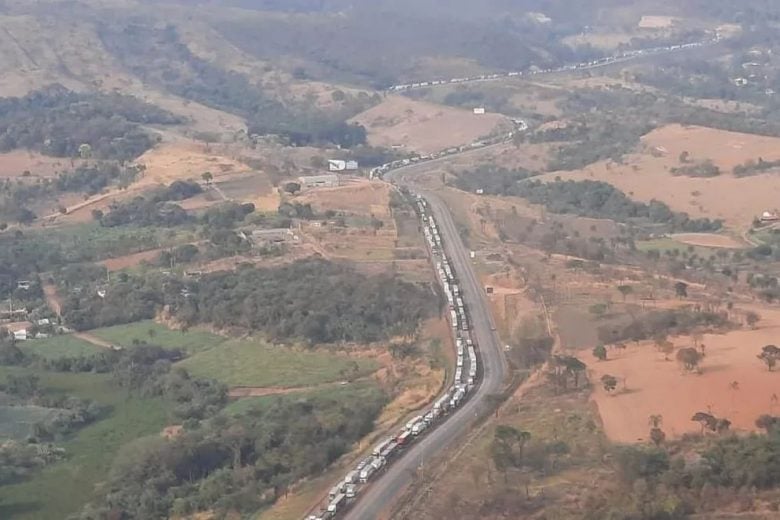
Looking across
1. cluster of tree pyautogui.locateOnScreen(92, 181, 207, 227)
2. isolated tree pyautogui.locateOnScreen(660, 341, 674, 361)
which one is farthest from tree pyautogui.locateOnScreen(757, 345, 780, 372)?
cluster of tree pyautogui.locateOnScreen(92, 181, 207, 227)

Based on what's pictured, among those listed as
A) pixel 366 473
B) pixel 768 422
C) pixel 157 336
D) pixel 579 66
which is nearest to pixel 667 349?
pixel 768 422

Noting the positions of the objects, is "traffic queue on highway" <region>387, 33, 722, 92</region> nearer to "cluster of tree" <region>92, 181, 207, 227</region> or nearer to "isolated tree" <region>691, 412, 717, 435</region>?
"cluster of tree" <region>92, 181, 207, 227</region>

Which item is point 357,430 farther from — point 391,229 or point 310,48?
point 310,48

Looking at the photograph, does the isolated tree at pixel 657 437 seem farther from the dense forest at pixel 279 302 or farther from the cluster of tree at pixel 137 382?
the dense forest at pixel 279 302

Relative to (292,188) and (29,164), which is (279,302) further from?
(29,164)

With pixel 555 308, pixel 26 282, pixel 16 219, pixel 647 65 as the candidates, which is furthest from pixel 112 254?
pixel 647 65

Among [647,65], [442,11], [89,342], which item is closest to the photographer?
[89,342]
